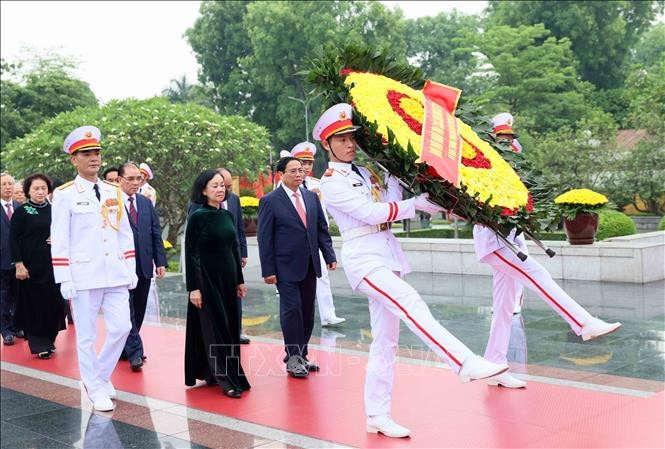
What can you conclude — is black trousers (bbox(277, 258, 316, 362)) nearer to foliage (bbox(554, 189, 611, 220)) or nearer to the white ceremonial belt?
the white ceremonial belt

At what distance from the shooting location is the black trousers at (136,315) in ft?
25.8

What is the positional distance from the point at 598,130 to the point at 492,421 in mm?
19015

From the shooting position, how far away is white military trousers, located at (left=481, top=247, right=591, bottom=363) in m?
5.36

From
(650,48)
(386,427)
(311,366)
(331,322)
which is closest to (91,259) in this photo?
(311,366)

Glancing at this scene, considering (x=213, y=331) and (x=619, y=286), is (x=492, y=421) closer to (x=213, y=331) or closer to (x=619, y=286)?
(x=213, y=331)

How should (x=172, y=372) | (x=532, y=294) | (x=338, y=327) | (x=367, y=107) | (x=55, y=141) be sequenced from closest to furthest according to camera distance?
(x=367, y=107), (x=172, y=372), (x=338, y=327), (x=532, y=294), (x=55, y=141)

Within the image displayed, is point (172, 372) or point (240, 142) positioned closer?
point (172, 372)

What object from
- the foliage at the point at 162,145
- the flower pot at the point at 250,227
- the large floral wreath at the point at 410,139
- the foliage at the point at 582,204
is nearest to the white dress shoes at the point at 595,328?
the large floral wreath at the point at 410,139

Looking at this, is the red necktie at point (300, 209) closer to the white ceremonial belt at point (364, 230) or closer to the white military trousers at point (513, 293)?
the white military trousers at point (513, 293)

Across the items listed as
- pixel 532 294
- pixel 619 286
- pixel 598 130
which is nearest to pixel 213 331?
pixel 532 294

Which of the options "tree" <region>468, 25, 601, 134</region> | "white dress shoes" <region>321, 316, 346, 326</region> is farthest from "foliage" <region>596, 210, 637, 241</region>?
"tree" <region>468, 25, 601, 134</region>

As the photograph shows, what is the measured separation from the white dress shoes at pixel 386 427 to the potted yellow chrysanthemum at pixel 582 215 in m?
7.61

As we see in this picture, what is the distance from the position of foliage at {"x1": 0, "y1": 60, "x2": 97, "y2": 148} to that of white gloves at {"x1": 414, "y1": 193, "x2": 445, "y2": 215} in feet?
134

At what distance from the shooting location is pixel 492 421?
537 cm
